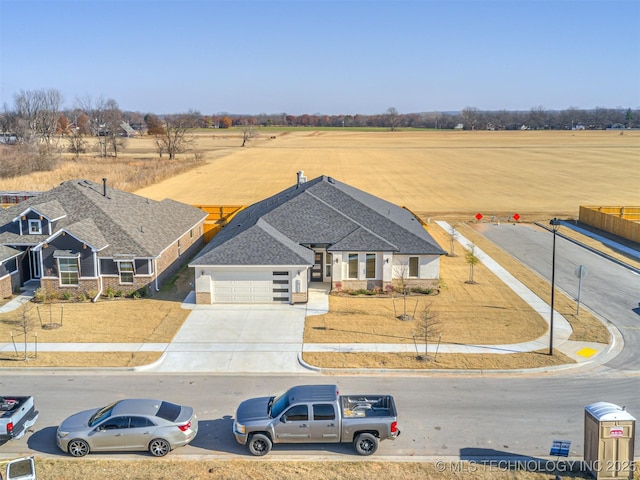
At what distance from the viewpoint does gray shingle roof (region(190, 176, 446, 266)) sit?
30.3 meters

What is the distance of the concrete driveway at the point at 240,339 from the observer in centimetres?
2303

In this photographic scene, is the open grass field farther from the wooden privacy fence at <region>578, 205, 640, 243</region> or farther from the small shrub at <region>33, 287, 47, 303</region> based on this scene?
the small shrub at <region>33, 287, 47, 303</region>

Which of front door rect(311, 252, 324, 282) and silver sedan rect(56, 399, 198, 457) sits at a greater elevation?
front door rect(311, 252, 324, 282)

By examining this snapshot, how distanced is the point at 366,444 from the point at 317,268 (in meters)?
17.5

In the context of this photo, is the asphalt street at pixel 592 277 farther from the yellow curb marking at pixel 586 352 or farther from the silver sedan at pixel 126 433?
the silver sedan at pixel 126 433

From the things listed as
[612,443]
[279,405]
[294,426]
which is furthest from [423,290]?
[612,443]

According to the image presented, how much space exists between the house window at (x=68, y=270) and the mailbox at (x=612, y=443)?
2561cm

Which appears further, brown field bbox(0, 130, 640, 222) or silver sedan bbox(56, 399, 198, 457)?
brown field bbox(0, 130, 640, 222)

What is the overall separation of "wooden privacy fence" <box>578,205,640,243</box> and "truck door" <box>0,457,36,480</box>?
42.6 m

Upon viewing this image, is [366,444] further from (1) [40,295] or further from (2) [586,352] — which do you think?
(1) [40,295]

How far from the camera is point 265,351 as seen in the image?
24.4m

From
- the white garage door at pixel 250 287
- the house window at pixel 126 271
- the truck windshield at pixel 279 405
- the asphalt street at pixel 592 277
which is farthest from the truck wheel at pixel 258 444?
the house window at pixel 126 271

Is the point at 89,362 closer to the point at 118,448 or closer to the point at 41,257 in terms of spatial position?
the point at 118,448

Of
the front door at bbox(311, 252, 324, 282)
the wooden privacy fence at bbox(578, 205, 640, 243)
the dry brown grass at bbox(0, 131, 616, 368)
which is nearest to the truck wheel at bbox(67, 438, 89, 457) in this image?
the dry brown grass at bbox(0, 131, 616, 368)
